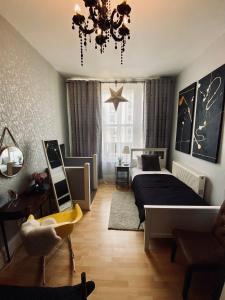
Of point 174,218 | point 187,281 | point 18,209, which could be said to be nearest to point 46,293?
point 18,209

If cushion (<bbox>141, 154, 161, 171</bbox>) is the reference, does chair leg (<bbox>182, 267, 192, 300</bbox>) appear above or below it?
below

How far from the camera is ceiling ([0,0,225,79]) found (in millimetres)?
1539

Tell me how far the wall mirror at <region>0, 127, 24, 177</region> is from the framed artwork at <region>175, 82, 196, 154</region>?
2.69 m

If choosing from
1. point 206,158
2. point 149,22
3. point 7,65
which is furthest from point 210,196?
point 7,65

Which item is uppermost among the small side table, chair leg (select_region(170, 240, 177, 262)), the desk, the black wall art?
the black wall art

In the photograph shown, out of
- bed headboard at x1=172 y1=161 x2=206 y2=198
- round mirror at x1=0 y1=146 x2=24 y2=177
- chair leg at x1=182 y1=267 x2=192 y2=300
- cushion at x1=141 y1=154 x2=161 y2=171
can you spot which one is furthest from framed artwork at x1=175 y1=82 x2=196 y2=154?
round mirror at x1=0 y1=146 x2=24 y2=177

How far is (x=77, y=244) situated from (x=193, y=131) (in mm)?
2478

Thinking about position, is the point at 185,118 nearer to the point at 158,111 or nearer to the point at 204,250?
the point at 158,111

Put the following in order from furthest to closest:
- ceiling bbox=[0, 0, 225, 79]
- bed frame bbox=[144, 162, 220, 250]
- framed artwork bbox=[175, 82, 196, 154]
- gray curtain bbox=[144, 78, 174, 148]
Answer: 1. gray curtain bbox=[144, 78, 174, 148]
2. framed artwork bbox=[175, 82, 196, 154]
3. bed frame bbox=[144, 162, 220, 250]
4. ceiling bbox=[0, 0, 225, 79]

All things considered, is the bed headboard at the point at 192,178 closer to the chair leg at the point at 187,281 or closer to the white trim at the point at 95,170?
the chair leg at the point at 187,281

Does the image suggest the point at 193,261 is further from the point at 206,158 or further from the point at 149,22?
the point at 149,22

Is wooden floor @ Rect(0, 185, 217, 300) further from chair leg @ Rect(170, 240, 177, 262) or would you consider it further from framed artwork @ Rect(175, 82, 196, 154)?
framed artwork @ Rect(175, 82, 196, 154)

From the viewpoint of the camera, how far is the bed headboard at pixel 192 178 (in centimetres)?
235

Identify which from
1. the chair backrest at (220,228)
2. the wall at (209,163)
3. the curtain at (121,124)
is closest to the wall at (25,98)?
the curtain at (121,124)
